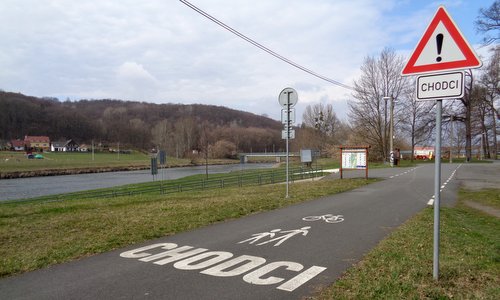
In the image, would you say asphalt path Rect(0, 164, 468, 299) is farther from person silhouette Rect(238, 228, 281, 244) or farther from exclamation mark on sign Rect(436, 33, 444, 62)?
exclamation mark on sign Rect(436, 33, 444, 62)

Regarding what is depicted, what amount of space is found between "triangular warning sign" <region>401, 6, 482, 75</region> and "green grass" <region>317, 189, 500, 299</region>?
7.81ft

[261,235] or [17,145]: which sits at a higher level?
[17,145]

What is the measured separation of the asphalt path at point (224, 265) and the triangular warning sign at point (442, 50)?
2.75m

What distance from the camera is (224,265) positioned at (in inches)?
197

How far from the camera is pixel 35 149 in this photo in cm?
12319

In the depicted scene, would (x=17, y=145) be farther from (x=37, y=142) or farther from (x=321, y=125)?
(x=321, y=125)

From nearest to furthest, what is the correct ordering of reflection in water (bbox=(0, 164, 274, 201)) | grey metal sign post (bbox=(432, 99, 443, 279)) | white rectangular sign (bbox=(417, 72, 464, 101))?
white rectangular sign (bbox=(417, 72, 464, 101)) < grey metal sign post (bbox=(432, 99, 443, 279)) < reflection in water (bbox=(0, 164, 274, 201))

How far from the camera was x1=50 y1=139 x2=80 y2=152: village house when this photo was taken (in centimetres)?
14050

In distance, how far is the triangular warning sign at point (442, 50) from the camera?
394 cm

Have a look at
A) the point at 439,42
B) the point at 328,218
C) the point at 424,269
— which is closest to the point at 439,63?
the point at 439,42

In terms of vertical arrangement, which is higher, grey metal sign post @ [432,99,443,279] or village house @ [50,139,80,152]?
village house @ [50,139,80,152]

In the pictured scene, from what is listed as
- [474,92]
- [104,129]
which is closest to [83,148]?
[104,129]

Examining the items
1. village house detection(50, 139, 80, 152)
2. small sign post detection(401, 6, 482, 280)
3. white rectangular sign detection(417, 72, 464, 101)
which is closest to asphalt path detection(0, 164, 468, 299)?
small sign post detection(401, 6, 482, 280)

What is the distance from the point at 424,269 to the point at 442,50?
2.63 m
